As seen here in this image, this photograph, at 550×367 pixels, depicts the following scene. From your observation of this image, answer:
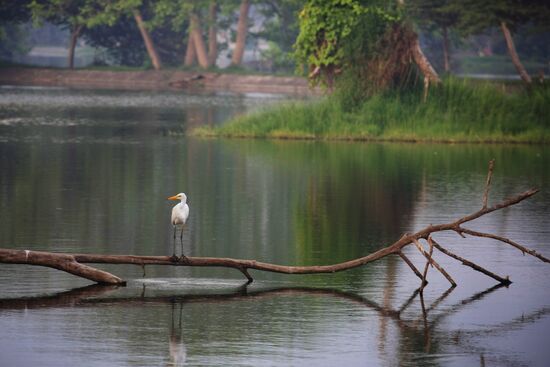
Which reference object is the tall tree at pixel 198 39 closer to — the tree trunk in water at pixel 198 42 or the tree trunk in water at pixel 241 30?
the tree trunk in water at pixel 198 42

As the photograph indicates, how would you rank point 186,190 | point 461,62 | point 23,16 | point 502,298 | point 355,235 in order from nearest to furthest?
1. point 502,298
2. point 355,235
3. point 186,190
4. point 23,16
5. point 461,62

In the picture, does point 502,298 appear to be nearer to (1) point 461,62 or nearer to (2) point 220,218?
(2) point 220,218

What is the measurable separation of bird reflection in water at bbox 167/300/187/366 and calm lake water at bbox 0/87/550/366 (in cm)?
3

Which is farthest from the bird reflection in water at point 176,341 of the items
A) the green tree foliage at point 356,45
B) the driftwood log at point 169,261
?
the green tree foliage at point 356,45

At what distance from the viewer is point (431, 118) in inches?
1571

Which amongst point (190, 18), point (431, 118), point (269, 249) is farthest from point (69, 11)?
point (269, 249)

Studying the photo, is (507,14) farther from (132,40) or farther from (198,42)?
(132,40)

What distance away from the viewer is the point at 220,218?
924 inches

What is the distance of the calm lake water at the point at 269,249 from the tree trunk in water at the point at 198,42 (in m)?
47.3

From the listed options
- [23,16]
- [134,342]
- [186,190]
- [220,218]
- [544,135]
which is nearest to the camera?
[134,342]

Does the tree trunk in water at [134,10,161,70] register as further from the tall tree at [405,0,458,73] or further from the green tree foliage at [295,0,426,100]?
the green tree foliage at [295,0,426,100]

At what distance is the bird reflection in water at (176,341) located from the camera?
44.0 ft

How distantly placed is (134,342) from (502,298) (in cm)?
515

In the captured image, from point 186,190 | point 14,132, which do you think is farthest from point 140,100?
point 186,190
